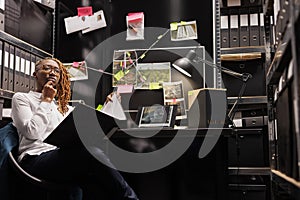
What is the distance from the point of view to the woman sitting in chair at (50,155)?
178cm

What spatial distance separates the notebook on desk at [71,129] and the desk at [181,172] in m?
0.30

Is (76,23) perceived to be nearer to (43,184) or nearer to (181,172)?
(181,172)

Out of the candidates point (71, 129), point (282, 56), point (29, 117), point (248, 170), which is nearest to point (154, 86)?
point (248, 170)

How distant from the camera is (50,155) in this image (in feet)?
5.97

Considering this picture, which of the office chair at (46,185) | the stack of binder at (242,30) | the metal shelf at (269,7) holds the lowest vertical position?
the office chair at (46,185)

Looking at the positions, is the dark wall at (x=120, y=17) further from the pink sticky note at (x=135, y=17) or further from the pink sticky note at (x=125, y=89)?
the pink sticky note at (x=125, y=89)

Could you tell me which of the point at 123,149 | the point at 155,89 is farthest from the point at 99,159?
the point at 155,89

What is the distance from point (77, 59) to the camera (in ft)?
9.72

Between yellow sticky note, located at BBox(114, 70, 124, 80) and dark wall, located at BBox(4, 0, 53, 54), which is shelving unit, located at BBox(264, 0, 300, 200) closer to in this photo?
yellow sticky note, located at BBox(114, 70, 124, 80)

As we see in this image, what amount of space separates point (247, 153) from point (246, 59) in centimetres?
68

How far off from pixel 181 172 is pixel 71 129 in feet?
2.15

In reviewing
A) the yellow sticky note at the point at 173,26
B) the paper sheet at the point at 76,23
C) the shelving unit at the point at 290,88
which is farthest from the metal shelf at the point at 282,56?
the paper sheet at the point at 76,23

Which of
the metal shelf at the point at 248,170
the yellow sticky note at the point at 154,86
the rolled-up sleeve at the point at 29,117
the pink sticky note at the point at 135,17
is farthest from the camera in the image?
the pink sticky note at the point at 135,17

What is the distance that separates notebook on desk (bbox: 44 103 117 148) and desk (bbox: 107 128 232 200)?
0.30 meters
